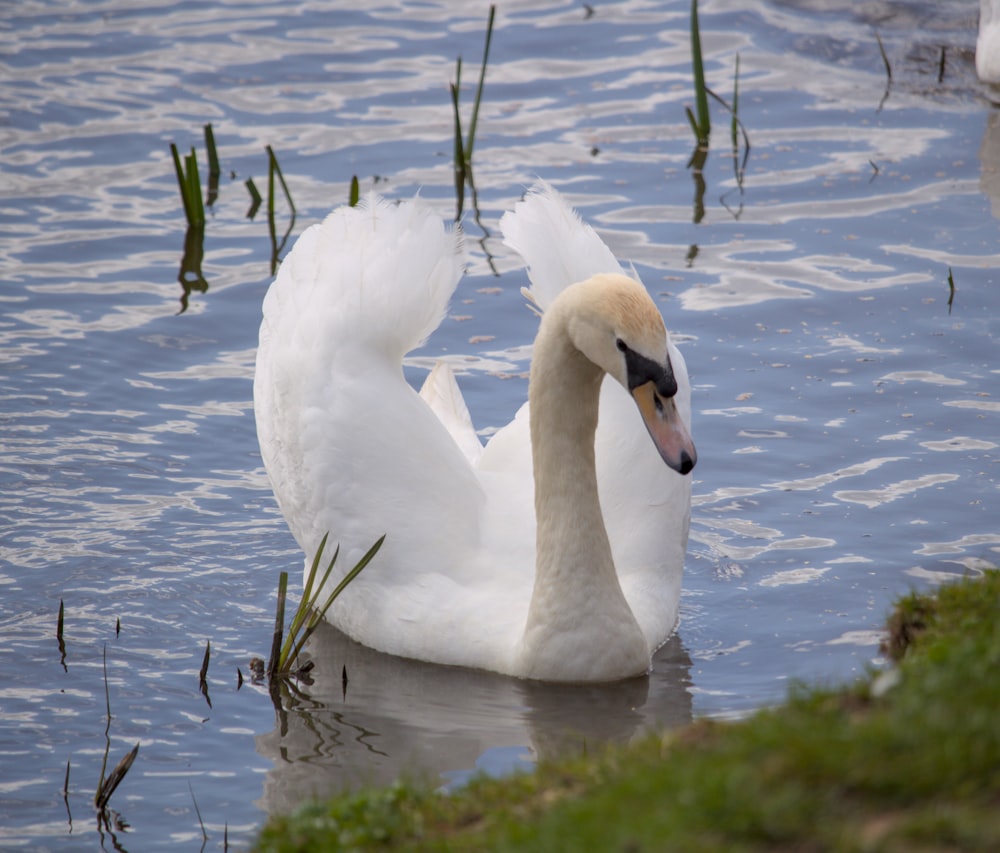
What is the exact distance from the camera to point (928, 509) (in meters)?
7.86

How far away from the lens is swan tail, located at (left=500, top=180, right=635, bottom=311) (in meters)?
7.09

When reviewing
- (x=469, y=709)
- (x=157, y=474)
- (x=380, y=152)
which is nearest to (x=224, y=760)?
(x=469, y=709)

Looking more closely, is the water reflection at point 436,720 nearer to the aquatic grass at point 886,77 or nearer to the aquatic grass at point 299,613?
the aquatic grass at point 299,613

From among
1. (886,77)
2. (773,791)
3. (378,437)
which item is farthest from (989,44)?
(773,791)

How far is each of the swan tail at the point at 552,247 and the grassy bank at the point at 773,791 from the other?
2955 millimetres

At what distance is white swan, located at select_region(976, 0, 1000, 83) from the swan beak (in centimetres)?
842

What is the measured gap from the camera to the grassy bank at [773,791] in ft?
11.5

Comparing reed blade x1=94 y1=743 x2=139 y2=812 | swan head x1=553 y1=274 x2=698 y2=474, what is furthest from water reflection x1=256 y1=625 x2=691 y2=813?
swan head x1=553 y1=274 x2=698 y2=474

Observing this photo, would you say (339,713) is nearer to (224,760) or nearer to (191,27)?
(224,760)

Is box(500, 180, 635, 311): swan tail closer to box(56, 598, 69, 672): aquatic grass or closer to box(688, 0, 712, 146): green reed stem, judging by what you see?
box(56, 598, 69, 672): aquatic grass

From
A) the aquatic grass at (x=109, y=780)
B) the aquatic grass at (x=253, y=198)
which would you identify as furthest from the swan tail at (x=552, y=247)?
the aquatic grass at (x=253, y=198)

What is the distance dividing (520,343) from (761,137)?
3.81 m

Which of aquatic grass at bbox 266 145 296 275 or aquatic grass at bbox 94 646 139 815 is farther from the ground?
aquatic grass at bbox 266 145 296 275

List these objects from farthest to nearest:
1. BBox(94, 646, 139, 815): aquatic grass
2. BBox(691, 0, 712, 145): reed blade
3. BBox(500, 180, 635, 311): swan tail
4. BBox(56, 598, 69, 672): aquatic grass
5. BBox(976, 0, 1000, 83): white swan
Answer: BBox(976, 0, 1000, 83): white swan → BBox(691, 0, 712, 145): reed blade → BBox(500, 180, 635, 311): swan tail → BBox(56, 598, 69, 672): aquatic grass → BBox(94, 646, 139, 815): aquatic grass
